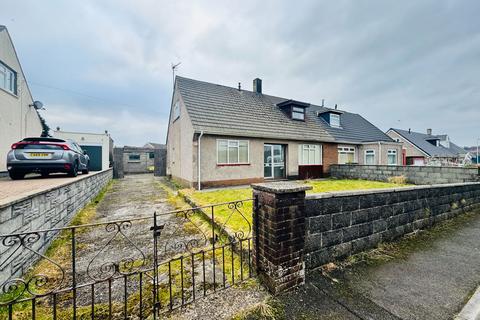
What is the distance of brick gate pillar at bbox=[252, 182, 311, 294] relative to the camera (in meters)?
2.53

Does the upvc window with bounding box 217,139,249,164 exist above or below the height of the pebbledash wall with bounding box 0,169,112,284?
above

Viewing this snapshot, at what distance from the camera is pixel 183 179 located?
1198 cm

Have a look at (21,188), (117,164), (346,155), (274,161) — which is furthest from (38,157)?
(346,155)

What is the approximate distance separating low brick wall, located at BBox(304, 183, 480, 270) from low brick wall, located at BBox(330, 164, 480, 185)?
631 centimetres

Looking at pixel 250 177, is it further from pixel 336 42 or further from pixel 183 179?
pixel 336 42

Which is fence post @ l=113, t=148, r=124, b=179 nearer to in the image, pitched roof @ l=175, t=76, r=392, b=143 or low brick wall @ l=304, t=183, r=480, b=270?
pitched roof @ l=175, t=76, r=392, b=143

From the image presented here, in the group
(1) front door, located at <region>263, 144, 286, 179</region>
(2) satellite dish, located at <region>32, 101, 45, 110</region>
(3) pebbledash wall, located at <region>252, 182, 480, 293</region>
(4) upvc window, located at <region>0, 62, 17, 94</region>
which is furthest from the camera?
(1) front door, located at <region>263, 144, 286, 179</region>

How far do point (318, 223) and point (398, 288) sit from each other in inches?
49.5

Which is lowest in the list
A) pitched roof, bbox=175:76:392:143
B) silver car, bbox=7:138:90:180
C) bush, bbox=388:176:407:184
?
bush, bbox=388:176:407:184

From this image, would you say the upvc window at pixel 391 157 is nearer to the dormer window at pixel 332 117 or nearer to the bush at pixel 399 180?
the dormer window at pixel 332 117

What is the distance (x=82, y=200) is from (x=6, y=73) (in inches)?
360

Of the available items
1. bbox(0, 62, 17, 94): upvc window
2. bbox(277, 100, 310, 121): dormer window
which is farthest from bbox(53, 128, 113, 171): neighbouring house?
bbox(277, 100, 310, 121): dormer window

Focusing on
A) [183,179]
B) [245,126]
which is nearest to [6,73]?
[183,179]

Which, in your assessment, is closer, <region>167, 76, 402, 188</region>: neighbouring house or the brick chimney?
<region>167, 76, 402, 188</region>: neighbouring house
